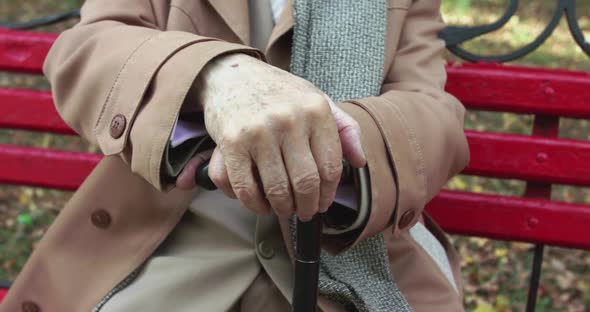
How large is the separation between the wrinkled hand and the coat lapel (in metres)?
0.50

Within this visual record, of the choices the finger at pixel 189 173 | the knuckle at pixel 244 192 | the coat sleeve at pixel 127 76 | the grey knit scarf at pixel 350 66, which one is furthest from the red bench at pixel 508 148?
the knuckle at pixel 244 192

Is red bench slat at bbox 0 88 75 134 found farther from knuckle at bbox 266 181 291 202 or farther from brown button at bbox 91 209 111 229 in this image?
knuckle at bbox 266 181 291 202

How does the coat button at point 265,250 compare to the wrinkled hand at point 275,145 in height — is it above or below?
below

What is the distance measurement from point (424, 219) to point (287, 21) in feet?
2.48

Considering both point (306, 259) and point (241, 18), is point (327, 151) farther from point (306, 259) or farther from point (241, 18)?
point (241, 18)

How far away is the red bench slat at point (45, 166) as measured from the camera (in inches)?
104

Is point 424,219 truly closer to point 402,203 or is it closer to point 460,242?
point 402,203

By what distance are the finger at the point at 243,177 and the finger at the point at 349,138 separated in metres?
0.19

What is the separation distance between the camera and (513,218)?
8.25 ft

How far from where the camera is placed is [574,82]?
239 centimetres

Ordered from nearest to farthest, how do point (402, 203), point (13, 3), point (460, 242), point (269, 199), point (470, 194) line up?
point (269, 199) < point (402, 203) < point (470, 194) < point (460, 242) < point (13, 3)

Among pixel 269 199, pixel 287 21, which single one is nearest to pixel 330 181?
pixel 269 199

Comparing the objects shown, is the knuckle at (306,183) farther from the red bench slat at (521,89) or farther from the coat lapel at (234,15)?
the red bench slat at (521,89)

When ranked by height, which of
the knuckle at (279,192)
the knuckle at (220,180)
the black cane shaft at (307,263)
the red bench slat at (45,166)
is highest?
the knuckle at (279,192)
